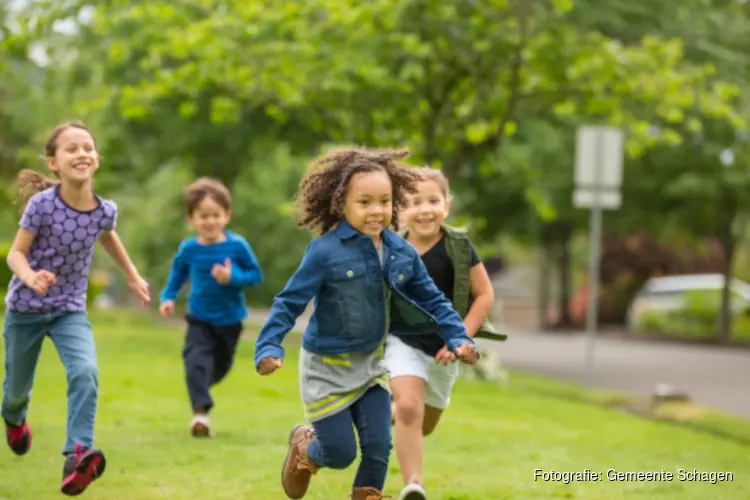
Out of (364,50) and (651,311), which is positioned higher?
(364,50)

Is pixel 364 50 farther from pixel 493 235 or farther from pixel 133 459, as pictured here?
pixel 493 235

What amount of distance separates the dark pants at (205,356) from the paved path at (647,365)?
6.67 meters

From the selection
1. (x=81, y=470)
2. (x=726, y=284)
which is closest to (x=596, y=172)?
(x=81, y=470)

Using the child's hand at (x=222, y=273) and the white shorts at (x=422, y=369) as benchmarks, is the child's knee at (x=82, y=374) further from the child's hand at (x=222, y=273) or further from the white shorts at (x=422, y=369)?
the child's hand at (x=222, y=273)

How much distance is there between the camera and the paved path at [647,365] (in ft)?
53.9

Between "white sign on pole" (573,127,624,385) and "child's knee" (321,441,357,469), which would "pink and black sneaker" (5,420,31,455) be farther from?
"white sign on pole" (573,127,624,385)

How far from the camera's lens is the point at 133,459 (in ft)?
25.1

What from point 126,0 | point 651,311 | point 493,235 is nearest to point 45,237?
point 126,0

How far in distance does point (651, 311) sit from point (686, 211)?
9.06 metres

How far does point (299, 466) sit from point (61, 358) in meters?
1.43

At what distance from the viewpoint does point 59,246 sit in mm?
6480

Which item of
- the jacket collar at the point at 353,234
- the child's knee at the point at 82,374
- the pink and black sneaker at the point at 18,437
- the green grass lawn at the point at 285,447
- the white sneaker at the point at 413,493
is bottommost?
the green grass lawn at the point at 285,447

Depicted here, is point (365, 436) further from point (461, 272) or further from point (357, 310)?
point (461, 272)

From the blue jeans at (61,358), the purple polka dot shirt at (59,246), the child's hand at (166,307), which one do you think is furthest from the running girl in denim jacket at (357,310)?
the child's hand at (166,307)
